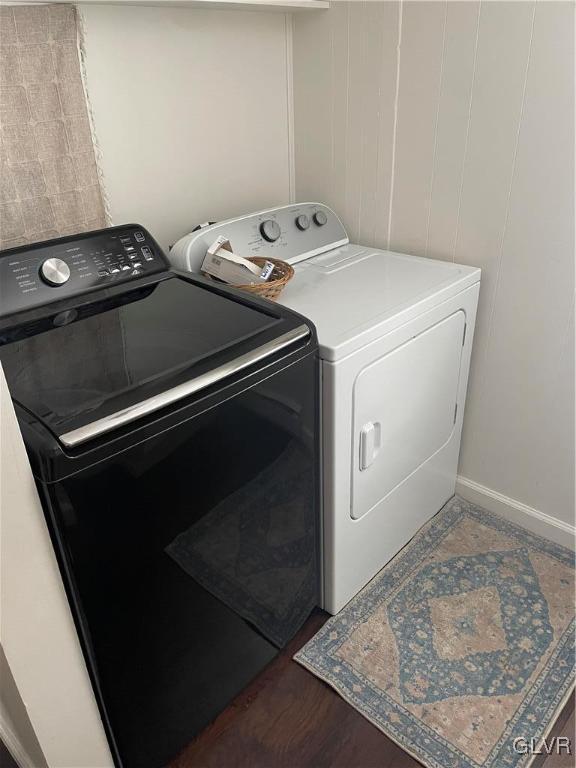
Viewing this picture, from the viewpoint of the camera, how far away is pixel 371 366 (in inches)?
58.1

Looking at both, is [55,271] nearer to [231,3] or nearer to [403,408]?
[231,3]

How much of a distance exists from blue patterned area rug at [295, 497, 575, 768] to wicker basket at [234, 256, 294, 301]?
3.16 feet

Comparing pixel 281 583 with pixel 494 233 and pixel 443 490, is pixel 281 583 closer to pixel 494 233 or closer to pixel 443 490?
pixel 443 490

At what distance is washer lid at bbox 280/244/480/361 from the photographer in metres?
1.43

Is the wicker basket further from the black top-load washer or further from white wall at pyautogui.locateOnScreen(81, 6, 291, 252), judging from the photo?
white wall at pyautogui.locateOnScreen(81, 6, 291, 252)

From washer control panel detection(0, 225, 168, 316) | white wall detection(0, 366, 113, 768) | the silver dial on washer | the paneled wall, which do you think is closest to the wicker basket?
washer control panel detection(0, 225, 168, 316)

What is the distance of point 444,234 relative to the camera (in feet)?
6.13

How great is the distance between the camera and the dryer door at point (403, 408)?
1535 millimetres

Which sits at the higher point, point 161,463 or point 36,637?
point 161,463

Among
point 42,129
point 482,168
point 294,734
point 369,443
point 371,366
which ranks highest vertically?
point 42,129

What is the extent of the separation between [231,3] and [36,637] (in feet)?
5.18

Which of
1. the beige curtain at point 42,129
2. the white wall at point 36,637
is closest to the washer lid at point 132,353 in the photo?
the white wall at point 36,637

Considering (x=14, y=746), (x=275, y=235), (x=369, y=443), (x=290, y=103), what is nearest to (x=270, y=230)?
(x=275, y=235)

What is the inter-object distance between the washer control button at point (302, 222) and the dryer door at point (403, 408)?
1.85ft
